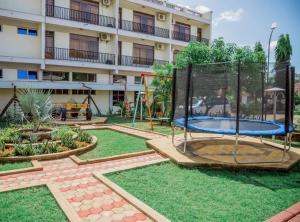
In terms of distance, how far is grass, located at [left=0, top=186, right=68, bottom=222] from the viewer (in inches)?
140

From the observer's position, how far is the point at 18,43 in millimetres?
17266

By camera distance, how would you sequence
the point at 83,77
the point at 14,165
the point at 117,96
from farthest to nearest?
the point at 117,96 → the point at 83,77 → the point at 14,165

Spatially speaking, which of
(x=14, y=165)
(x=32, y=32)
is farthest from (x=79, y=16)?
(x=14, y=165)

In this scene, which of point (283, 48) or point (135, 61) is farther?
point (283, 48)

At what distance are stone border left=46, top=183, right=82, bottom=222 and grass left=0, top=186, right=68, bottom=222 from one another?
0.06 metres

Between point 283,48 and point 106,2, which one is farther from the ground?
point 283,48

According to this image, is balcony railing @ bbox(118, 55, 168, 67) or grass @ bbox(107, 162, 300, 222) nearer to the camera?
grass @ bbox(107, 162, 300, 222)

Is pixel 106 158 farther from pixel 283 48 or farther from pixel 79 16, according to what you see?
pixel 283 48

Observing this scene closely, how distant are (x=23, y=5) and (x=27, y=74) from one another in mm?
4543

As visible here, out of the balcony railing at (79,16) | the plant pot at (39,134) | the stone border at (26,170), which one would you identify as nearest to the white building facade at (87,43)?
the balcony railing at (79,16)

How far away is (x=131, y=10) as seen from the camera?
22.6 m

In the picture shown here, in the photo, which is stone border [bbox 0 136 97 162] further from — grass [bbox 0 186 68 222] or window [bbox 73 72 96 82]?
window [bbox 73 72 96 82]

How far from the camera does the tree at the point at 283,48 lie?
4050cm

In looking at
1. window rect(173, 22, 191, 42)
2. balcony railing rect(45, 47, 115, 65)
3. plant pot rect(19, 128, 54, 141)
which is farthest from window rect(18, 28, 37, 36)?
window rect(173, 22, 191, 42)
